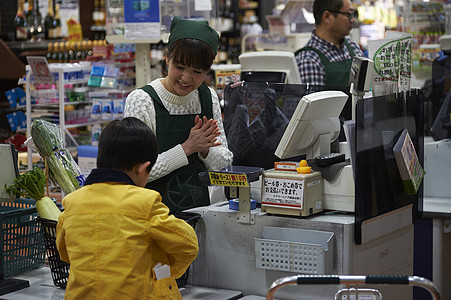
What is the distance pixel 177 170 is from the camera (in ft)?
10.4

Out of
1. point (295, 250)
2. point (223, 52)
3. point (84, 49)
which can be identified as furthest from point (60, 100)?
point (223, 52)

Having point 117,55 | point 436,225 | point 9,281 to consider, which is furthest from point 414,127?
point 117,55

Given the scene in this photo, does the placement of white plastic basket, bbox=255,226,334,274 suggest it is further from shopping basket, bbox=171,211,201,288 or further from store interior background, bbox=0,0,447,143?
store interior background, bbox=0,0,447,143

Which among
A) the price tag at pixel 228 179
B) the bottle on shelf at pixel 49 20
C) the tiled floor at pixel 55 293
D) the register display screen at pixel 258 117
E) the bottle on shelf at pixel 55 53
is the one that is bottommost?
the tiled floor at pixel 55 293

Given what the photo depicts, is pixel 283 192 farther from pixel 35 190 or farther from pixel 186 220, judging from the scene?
pixel 35 190

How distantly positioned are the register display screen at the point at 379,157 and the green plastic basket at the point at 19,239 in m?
1.24

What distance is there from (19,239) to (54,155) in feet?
1.19

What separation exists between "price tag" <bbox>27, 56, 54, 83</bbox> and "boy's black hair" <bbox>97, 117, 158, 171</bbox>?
3.76 m

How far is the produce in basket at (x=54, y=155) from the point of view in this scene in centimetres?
304

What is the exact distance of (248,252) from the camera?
9.23 feet

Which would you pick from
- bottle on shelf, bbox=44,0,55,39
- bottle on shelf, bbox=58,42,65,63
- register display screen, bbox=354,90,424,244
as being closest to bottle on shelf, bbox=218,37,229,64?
bottle on shelf, bbox=44,0,55,39

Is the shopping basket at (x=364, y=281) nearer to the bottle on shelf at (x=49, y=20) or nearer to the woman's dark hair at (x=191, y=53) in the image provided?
the woman's dark hair at (x=191, y=53)

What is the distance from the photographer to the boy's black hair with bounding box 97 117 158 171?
2.30 metres

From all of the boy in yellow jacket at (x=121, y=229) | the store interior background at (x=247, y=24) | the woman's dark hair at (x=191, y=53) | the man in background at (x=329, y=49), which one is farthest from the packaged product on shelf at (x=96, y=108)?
the boy in yellow jacket at (x=121, y=229)
